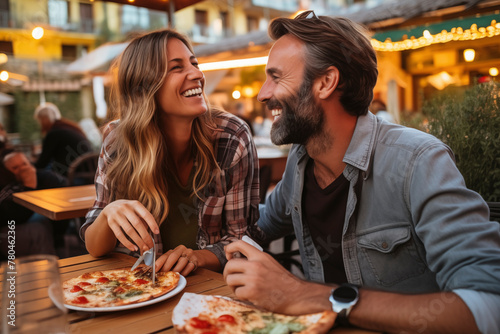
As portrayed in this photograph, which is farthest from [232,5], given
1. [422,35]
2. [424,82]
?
[422,35]

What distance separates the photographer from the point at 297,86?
1583 mm

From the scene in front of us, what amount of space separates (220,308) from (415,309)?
44 centimetres

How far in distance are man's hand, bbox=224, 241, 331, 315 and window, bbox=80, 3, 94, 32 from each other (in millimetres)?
20659

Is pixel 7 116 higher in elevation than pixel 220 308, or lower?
higher

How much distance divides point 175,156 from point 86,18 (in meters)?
19.6

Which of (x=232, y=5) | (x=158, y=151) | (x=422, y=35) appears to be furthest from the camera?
(x=232, y=5)

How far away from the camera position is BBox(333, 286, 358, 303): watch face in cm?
98

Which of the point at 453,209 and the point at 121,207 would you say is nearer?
the point at 453,209

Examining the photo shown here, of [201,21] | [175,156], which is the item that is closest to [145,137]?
[175,156]

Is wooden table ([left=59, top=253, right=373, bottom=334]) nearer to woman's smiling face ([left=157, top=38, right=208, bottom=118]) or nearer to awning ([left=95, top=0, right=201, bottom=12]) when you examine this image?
woman's smiling face ([left=157, top=38, right=208, bottom=118])

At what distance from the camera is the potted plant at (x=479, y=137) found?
5.65ft

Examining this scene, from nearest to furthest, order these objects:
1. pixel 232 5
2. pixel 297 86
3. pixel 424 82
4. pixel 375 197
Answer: pixel 375 197, pixel 297 86, pixel 424 82, pixel 232 5

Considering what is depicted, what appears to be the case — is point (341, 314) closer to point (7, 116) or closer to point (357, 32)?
point (357, 32)

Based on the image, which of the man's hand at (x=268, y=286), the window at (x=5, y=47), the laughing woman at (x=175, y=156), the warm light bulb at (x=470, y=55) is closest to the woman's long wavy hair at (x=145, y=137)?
the laughing woman at (x=175, y=156)
